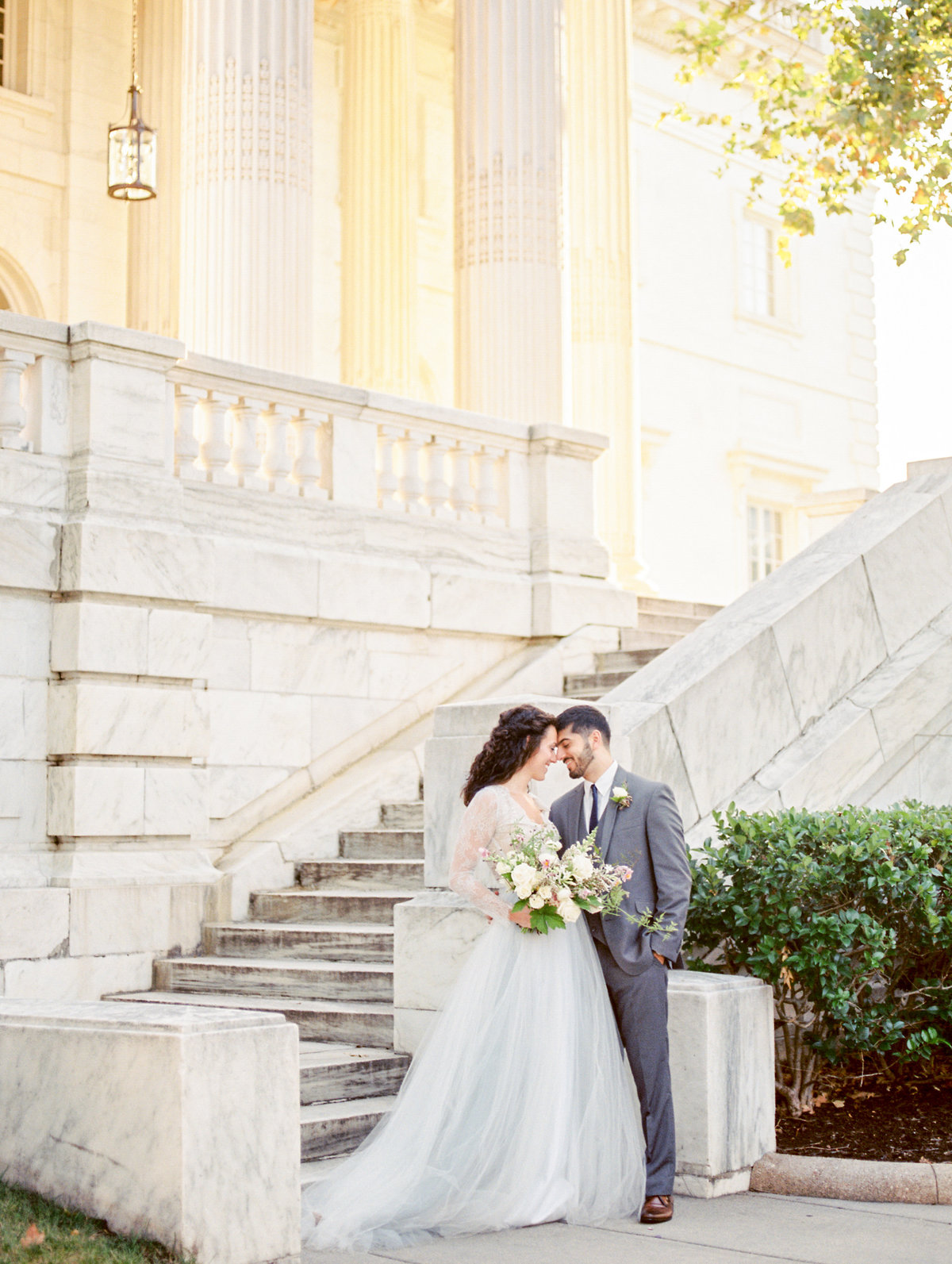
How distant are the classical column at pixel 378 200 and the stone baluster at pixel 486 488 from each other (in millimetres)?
6255

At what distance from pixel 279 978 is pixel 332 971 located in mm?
383

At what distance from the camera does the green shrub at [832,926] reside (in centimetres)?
709

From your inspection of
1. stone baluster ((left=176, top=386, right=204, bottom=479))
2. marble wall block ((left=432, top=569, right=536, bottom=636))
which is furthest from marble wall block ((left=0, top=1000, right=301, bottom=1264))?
marble wall block ((left=432, top=569, right=536, bottom=636))

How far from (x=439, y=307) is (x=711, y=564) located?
7.11m

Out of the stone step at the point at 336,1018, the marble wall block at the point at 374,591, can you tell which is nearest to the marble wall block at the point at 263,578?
the marble wall block at the point at 374,591

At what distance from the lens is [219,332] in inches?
496

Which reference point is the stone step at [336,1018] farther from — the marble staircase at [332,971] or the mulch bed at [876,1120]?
the mulch bed at [876,1120]

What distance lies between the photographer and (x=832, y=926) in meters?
7.03

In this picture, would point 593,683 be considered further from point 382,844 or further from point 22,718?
point 22,718

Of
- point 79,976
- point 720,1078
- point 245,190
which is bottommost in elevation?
point 720,1078

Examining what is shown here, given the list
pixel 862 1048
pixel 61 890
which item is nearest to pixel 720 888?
pixel 862 1048

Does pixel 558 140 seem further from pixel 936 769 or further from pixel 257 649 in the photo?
pixel 936 769

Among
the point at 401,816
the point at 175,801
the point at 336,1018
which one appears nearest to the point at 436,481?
the point at 401,816

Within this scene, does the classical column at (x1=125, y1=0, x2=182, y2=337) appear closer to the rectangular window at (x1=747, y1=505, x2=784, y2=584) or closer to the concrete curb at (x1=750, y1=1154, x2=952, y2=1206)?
the concrete curb at (x1=750, y1=1154, x2=952, y2=1206)
